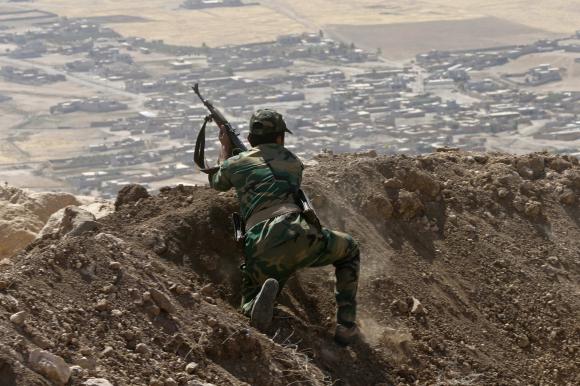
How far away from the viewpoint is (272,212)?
8.63 metres

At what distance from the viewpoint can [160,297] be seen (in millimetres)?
8133

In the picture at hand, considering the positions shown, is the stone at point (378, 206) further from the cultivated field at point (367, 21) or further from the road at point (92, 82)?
the cultivated field at point (367, 21)

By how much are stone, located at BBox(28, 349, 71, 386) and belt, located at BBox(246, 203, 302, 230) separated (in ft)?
7.08

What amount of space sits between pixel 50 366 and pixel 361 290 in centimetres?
329

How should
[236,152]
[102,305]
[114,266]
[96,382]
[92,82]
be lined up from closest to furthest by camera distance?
A: 1. [96,382]
2. [102,305]
3. [114,266]
4. [236,152]
5. [92,82]

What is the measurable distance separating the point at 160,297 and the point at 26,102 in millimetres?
53640

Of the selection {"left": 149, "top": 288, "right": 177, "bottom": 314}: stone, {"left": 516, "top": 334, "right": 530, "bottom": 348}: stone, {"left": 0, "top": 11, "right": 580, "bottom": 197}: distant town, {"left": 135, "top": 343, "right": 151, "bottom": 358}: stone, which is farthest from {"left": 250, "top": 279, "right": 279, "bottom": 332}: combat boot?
{"left": 0, "top": 11, "right": 580, "bottom": 197}: distant town

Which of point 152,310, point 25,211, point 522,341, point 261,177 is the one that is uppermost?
point 261,177

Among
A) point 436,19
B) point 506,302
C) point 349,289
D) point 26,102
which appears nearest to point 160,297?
point 349,289

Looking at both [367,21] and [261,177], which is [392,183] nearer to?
[261,177]

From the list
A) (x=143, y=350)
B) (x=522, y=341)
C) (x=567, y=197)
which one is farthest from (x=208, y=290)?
(x=567, y=197)

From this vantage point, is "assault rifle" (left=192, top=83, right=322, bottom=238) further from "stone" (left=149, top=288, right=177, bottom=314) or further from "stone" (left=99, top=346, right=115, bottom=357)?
"stone" (left=99, top=346, right=115, bottom=357)

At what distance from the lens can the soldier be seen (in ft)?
27.7

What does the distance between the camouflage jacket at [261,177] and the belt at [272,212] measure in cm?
3
